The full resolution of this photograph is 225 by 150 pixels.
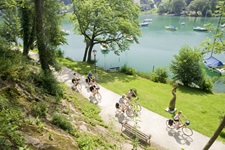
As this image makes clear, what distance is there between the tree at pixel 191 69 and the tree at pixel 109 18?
25.3 ft

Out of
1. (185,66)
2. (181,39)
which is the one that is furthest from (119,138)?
(181,39)

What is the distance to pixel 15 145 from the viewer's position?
538cm

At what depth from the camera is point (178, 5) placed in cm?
12400

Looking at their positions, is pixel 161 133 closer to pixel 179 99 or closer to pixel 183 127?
pixel 183 127

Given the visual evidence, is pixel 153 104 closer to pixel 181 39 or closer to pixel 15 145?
pixel 15 145

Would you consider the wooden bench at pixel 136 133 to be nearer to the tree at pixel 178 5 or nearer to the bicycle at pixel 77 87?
the bicycle at pixel 77 87

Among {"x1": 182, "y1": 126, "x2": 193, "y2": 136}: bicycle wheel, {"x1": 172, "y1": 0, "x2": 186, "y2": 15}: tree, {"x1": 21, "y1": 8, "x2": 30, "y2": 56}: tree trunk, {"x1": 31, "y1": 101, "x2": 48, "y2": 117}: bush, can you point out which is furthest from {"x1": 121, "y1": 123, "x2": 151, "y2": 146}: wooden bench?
{"x1": 172, "y1": 0, "x2": 186, "y2": 15}: tree

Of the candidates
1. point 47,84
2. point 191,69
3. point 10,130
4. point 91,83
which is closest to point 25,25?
point 91,83

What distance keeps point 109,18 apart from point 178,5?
11226 centimetres

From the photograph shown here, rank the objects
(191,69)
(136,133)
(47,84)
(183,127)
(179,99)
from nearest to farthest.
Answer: (136,133) < (47,84) < (183,127) < (179,99) < (191,69)

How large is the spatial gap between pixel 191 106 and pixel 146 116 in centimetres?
562

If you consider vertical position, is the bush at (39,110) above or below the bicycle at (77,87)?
above

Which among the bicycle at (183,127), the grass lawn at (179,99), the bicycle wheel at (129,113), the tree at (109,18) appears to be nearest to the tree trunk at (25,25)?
the grass lawn at (179,99)

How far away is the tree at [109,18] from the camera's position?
86.5ft
